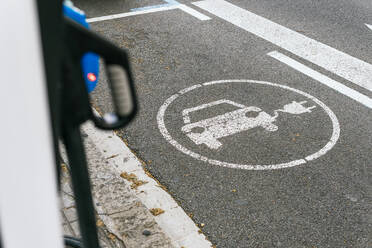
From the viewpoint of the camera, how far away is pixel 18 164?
86cm

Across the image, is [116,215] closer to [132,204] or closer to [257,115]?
[132,204]

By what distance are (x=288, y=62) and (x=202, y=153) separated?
2.80 meters

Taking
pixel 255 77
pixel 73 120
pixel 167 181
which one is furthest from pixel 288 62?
pixel 73 120

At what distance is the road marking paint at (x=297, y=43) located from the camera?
23.0 feet

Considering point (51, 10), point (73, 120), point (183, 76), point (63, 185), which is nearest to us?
point (51, 10)

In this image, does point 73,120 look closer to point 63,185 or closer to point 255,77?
point 63,185

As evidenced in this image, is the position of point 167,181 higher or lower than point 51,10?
lower

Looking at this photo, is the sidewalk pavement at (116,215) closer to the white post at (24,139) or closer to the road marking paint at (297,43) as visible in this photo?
the white post at (24,139)

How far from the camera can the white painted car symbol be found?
5.32 m

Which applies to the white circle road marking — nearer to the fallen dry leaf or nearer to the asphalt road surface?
the asphalt road surface

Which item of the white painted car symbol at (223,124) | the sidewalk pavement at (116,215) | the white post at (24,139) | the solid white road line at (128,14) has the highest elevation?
the white post at (24,139)

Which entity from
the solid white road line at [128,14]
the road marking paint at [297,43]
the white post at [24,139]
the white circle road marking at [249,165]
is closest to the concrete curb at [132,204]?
the white circle road marking at [249,165]

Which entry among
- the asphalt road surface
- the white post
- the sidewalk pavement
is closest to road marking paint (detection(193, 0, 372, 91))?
the asphalt road surface

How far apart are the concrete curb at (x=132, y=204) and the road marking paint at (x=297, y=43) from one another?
349 cm
